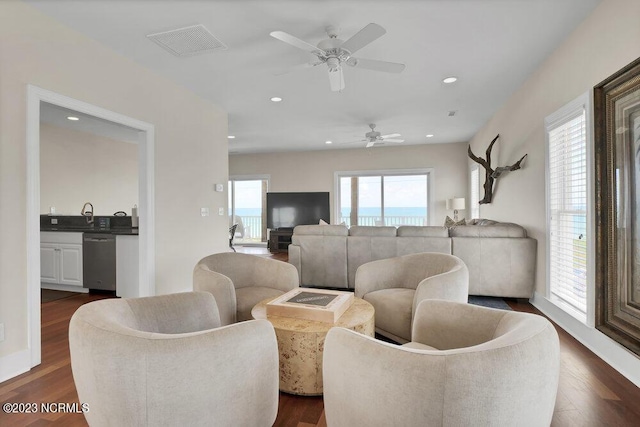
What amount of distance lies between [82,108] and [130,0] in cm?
103

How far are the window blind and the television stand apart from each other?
6.01 m

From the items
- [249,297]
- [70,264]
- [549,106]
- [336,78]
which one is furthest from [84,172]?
[549,106]

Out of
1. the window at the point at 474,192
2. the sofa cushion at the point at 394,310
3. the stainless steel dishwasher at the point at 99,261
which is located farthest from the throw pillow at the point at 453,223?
the stainless steel dishwasher at the point at 99,261

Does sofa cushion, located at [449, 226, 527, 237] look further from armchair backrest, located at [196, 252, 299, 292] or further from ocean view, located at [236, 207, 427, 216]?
ocean view, located at [236, 207, 427, 216]

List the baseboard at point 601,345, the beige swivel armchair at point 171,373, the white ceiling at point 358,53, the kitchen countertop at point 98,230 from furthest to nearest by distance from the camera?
1. the kitchen countertop at point 98,230
2. the white ceiling at point 358,53
3. the baseboard at point 601,345
4. the beige swivel armchair at point 171,373

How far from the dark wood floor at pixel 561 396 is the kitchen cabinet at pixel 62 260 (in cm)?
196

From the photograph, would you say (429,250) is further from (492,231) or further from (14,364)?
(14,364)

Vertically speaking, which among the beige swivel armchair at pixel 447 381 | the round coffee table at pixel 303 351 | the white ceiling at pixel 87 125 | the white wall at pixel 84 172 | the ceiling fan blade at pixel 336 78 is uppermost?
the white ceiling at pixel 87 125

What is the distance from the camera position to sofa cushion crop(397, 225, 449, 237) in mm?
3982

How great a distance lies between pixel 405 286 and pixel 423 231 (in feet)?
4.59

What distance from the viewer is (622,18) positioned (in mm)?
2139

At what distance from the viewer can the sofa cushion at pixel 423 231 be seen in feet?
13.1

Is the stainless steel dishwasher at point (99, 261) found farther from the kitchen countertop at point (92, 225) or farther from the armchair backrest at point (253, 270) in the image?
the armchair backrest at point (253, 270)

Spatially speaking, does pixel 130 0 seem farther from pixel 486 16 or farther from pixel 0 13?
pixel 486 16
